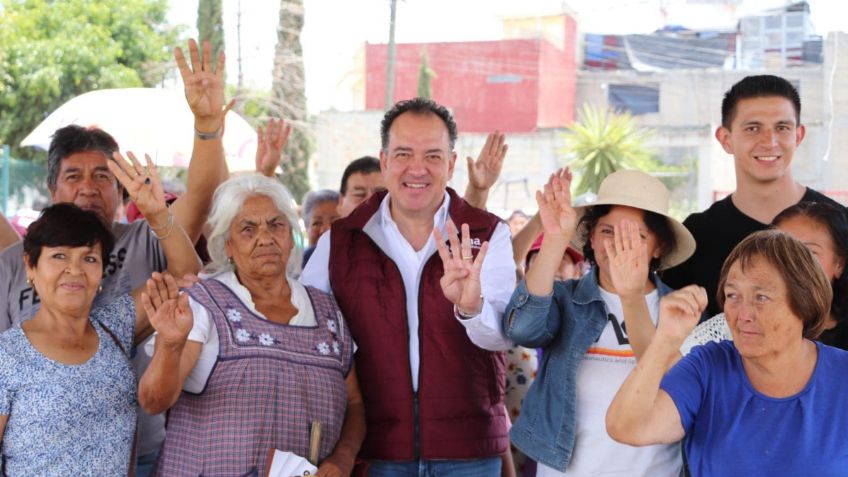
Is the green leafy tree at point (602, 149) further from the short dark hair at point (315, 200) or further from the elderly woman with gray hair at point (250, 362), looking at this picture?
the elderly woman with gray hair at point (250, 362)

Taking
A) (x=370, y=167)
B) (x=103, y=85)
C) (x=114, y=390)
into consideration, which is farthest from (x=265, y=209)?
(x=103, y=85)

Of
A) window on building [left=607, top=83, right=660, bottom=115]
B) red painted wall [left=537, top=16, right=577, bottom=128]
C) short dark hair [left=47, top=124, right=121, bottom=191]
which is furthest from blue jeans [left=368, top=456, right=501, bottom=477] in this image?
window on building [left=607, top=83, right=660, bottom=115]

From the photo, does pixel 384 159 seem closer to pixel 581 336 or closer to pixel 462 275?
pixel 462 275

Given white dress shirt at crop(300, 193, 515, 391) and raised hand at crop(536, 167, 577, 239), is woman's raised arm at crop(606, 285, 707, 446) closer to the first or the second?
raised hand at crop(536, 167, 577, 239)

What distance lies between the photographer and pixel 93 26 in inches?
754

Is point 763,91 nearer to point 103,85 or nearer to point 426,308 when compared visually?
point 426,308

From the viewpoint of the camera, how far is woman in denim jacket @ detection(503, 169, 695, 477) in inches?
111

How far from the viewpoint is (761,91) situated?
134 inches

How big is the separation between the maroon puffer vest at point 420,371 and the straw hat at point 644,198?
1.63 feet

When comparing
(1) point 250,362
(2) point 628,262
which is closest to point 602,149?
(1) point 250,362

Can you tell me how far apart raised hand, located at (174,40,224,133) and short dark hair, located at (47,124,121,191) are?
0.36 meters

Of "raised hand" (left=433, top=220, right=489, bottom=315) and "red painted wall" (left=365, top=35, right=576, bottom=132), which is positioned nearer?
"raised hand" (left=433, top=220, right=489, bottom=315)

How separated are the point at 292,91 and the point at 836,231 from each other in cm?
1829

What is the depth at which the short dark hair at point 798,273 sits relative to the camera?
2.30 metres
